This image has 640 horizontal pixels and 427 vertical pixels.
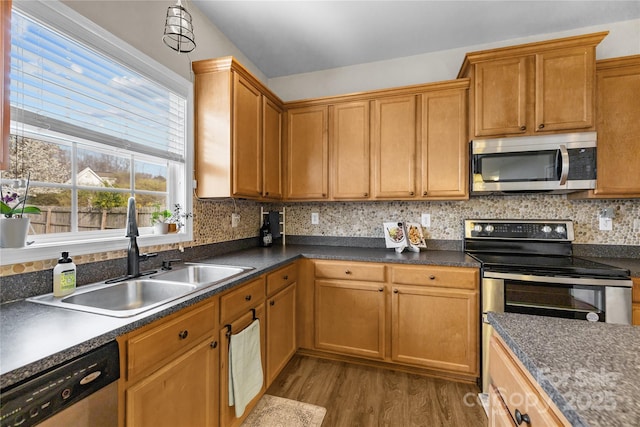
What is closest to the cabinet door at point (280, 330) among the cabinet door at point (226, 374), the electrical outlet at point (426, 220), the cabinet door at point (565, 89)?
the cabinet door at point (226, 374)

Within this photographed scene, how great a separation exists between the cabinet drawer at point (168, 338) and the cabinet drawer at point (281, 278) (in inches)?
22.9

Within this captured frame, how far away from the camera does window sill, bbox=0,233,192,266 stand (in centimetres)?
115

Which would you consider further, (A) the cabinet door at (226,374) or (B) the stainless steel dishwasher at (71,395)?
(A) the cabinet door at (226,374)

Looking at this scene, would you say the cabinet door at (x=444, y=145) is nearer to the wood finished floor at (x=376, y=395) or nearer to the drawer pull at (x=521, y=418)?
the wood finished floor at (x=376, y=395)

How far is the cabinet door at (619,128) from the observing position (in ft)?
6.63

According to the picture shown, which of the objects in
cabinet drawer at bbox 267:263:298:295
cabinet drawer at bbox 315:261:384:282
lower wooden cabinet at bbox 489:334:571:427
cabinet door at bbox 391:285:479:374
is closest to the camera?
lower wooden cabinet at bbox 489:334:571:427

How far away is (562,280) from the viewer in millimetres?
1800

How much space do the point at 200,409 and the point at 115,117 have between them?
1.61 metres

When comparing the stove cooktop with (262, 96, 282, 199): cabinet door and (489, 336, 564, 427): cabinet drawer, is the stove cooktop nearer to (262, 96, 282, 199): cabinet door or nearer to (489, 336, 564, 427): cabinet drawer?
(489, 336, 564, 427): cabinet drawer

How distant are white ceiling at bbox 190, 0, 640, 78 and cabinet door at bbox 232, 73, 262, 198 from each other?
552mm

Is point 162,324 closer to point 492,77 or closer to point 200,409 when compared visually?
point 200,409

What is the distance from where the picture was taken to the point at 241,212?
2.71m

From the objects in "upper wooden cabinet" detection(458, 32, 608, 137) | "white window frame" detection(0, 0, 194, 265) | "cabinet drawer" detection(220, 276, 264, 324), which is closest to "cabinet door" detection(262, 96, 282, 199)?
"white window frame" detection(0, 0, 194, 265)

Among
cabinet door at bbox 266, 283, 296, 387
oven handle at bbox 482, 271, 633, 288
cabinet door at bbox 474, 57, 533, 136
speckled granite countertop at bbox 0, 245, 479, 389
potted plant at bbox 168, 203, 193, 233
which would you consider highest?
cabinet door at bbox 474, 57, 533, 136
